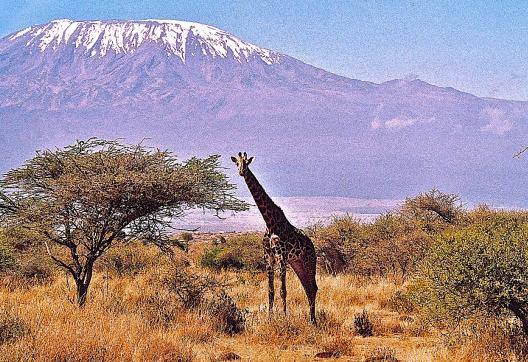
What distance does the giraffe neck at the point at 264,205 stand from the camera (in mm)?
14242

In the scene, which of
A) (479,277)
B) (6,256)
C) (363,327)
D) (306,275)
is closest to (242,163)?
(306,275)

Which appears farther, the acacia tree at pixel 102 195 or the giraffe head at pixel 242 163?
the giraffe head at pixel 242 163

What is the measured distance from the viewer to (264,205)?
46.8 feet

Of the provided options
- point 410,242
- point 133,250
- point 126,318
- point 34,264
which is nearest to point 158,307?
point 126,318

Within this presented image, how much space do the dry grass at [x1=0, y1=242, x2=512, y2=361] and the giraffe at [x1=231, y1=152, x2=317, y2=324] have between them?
2.16 ft

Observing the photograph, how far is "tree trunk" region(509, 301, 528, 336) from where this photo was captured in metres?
10.0

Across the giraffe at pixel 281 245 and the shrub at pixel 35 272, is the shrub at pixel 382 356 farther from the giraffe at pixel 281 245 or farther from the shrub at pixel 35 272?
the shrub at pixel 35 272

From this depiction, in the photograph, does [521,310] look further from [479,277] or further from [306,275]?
[306,275]

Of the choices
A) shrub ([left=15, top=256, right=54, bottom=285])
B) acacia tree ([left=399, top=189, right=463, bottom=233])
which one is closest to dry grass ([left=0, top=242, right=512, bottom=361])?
shrub ([left=15, top=256, right=54, bottom=285])

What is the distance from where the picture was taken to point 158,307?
45.9ft

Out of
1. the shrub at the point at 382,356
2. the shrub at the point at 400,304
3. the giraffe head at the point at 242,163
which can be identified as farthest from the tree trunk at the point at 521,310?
the giraffe head at the point at 242,163

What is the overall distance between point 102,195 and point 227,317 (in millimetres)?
3746

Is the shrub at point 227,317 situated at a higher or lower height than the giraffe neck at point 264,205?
lower

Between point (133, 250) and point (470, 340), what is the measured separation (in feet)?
57.8
